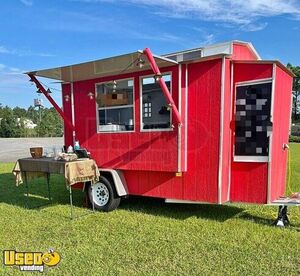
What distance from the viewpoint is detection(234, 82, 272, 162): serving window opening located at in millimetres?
4828

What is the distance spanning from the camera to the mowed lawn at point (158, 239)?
3.65 m

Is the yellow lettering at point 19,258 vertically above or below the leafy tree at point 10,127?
above

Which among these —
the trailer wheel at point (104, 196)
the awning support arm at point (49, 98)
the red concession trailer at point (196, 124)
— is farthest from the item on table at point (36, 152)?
the red concession trailer at point (196, 124)

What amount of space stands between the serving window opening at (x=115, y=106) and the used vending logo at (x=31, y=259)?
8.79 ft

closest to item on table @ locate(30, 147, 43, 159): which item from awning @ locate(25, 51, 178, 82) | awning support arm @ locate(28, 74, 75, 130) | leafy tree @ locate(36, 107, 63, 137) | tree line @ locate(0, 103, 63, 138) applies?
awning support arm @ locate(28, 74, 75, 130)

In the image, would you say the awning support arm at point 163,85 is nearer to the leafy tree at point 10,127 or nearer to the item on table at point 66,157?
the item on table at point 66,157

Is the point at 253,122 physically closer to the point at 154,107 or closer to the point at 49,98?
the point at 154,107

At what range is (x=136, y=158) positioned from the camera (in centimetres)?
576

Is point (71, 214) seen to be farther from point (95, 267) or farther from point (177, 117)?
point (177, 117)

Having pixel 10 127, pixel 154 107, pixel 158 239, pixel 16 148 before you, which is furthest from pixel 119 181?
pixel 10 127

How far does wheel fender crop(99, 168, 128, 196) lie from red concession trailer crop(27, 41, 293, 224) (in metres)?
0.02

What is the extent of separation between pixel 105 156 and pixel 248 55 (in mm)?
3349

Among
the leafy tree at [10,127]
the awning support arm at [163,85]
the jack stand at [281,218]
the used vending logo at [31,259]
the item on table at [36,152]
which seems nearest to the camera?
the used vending logo at [31,259]

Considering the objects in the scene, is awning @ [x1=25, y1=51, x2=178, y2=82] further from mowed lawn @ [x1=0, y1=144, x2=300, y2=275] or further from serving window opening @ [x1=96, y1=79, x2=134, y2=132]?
mowed lawn @ [x1=0, y1=144, x2=300, y2=275]
